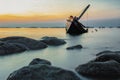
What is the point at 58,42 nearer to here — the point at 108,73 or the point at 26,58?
the point at 26,58

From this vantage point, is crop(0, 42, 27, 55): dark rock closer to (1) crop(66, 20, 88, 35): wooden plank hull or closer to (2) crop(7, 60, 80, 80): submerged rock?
(2) crop(7, 60, 80, 80): submerged rock

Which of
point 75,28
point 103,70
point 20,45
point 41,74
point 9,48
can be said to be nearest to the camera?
point 41,74

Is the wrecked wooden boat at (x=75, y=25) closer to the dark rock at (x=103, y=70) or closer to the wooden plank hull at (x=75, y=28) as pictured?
the wooden plank hull at (x=75, y=28)

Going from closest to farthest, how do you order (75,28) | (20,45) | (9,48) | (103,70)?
1. (103,70)
2. (9,48)
3. (20,45)
4. (75,28)

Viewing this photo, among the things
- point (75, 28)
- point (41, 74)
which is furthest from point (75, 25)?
point (41, 74)

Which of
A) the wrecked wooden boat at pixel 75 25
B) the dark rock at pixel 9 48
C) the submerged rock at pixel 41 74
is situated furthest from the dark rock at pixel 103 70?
the wrecked wooden boat at pixel 75 25

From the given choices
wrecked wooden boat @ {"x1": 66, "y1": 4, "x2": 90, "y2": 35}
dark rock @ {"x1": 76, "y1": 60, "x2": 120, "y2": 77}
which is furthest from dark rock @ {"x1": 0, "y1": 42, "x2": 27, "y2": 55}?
wrecked wooden boat @ {"x1": 66, "y1": 4, "x2": 90, "y2": 35}

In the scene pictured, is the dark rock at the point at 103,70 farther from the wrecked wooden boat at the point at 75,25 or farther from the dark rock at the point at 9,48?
the wrecked wooden boat at the point at 75,25

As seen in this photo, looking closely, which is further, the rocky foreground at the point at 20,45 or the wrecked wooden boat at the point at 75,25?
→ the wrecked wooden boat at the point at 75,25

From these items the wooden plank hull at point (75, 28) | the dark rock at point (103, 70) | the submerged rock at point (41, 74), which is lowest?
the wooden plank hull at point (75, 28)

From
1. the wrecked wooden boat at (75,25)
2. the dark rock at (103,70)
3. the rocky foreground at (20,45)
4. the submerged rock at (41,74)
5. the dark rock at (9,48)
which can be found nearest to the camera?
the submerged rock at (41,74)

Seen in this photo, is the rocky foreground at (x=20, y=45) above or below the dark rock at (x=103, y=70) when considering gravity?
below

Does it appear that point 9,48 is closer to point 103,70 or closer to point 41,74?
point 103,70

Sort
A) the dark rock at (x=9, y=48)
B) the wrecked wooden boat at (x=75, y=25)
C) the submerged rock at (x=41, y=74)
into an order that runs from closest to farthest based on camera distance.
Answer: the submerged rock at (x=41, y=74)
the dark rock at (x=9, y=48)
the wrecked wooden boat at (x=75, y=25)
